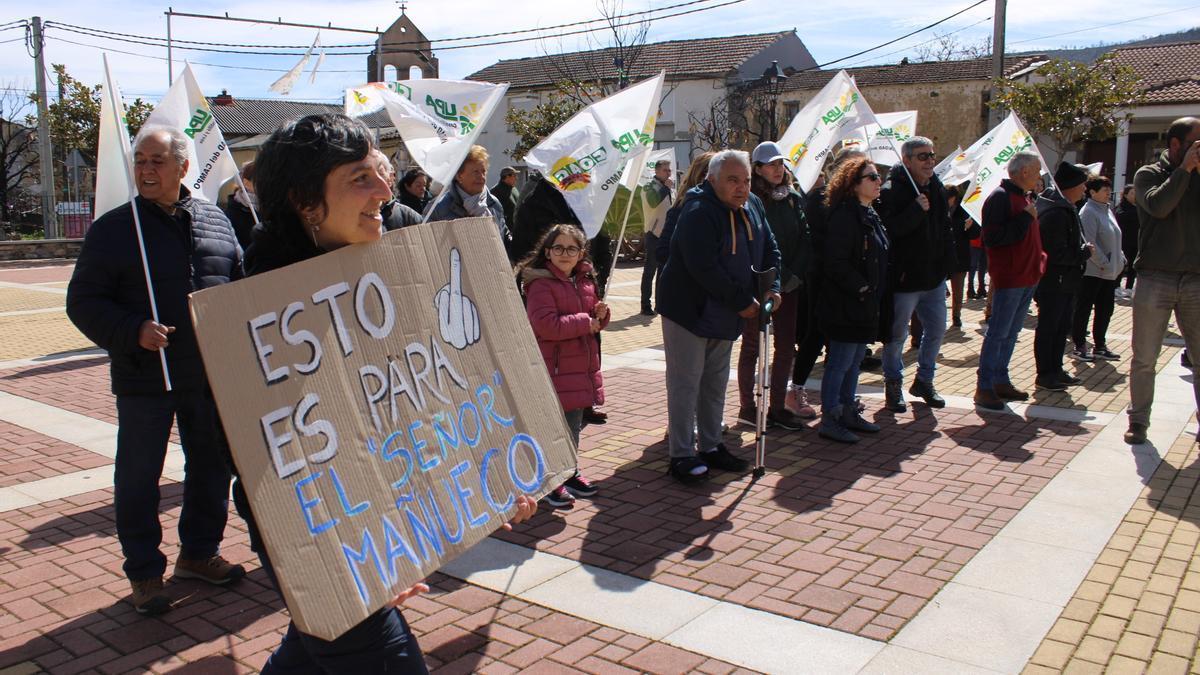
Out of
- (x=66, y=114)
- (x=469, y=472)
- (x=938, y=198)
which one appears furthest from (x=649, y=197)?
(x=66, y=114)

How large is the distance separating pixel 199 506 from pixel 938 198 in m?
5.64

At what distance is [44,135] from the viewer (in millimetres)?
29500

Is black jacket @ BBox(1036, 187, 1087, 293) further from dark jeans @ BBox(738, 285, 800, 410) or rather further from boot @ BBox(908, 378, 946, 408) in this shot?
dark jeans @ BBox(738, 285, 800, 410)

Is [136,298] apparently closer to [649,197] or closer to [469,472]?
[469,472]

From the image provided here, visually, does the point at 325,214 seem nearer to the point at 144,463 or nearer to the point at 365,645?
the point at 365,645

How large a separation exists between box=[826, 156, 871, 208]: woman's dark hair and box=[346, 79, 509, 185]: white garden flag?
7.78ft

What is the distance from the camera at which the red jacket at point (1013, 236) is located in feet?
24.3

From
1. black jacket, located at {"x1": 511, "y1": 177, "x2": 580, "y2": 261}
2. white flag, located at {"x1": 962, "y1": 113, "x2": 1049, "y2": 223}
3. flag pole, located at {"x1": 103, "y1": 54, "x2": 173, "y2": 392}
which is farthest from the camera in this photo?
white flag, located at {"x1": 962, "y1": 113, "x2": 1049, "y2": 223}

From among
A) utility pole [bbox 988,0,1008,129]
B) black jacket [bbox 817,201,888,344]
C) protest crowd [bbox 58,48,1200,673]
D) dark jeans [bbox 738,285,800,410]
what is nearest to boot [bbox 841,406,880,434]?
protest crowd [bbox 58,48,1200,673]

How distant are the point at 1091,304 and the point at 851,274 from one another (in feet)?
16.0

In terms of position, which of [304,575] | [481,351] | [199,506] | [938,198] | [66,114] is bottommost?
[199,506]

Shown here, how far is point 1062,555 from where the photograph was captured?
4559 mm

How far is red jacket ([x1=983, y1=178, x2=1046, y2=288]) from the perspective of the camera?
24.3ft

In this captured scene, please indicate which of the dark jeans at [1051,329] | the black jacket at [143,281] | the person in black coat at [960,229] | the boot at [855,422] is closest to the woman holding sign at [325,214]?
the black jacket at [143,281]
